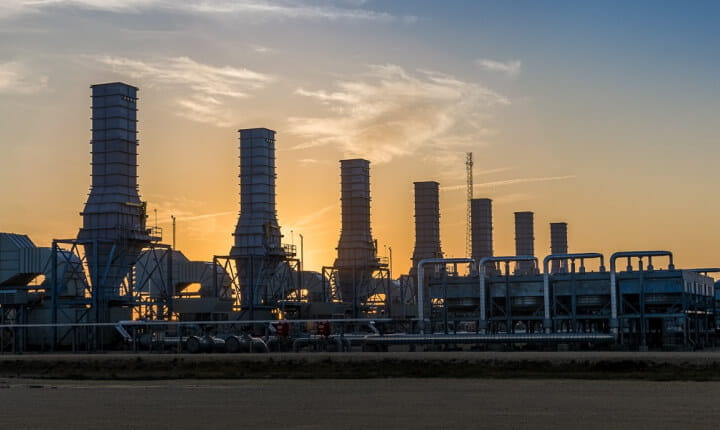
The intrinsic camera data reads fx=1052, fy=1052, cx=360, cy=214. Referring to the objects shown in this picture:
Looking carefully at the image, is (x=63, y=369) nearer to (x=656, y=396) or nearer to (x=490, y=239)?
(x=656, y=396)

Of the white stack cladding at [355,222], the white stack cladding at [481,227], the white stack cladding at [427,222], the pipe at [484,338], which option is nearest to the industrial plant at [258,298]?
the pipe at [484,338]

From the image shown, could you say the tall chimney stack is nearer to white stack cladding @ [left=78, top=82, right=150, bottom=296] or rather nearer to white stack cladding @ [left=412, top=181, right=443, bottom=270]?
white stack cladding @ [left=78, top=82, right=150, bottom=296]

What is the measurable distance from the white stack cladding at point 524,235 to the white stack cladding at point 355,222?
44251mm

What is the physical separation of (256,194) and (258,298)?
10.5 metres

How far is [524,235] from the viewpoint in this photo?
163 meters

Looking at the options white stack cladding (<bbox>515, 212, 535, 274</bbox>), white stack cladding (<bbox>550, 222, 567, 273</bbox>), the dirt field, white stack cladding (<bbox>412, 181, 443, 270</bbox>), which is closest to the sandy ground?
the dirt field

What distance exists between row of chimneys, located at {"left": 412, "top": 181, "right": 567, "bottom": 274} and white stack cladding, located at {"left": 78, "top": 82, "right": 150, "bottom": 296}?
47.3 meters

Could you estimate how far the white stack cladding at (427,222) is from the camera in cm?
13812

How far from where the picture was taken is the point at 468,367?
49.7 meters

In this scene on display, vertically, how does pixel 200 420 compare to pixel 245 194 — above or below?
below

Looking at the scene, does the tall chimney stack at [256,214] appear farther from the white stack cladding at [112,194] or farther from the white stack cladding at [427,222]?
the white stack cladding at [427,222]

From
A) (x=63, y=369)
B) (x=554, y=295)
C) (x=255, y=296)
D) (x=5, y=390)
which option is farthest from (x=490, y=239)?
(x=5, y=390)

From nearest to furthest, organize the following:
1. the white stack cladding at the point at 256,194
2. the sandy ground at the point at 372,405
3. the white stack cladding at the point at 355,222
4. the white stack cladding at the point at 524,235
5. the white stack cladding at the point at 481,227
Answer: the sandy ground at the point at 372,405
the white stack cladding at the point at 256,194
the white stack cladding at the point at 355,222
the white stack cladding at the point at 481,227
the white stack cladding at the point at 524,235

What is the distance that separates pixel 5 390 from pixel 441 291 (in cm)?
5161
